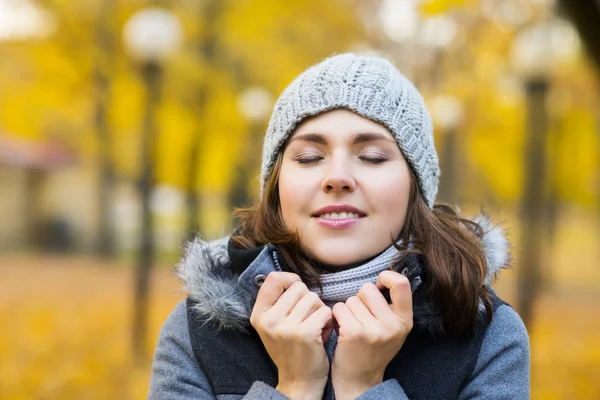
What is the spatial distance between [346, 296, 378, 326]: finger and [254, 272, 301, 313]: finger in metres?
0.17

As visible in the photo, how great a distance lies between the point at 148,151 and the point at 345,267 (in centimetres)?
637

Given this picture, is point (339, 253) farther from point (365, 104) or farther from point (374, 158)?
point (365, 104)

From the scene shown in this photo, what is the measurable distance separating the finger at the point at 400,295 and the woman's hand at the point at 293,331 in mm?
179

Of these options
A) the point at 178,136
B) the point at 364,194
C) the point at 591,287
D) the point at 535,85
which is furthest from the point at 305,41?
the point at 364,194

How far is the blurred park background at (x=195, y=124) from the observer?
7301mm

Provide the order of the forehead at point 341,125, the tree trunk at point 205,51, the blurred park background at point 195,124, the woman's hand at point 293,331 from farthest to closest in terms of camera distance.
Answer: the tree trunk at point 205,51
the blurred park background at point 195,124
the forehead at point 341,125
the woman's hand at point 293,331

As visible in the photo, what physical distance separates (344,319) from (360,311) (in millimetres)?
49

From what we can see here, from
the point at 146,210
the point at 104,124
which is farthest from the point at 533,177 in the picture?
the point at 104,124

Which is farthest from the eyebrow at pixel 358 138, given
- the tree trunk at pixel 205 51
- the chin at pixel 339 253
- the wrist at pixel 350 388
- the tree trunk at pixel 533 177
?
the tree trunk at pixel 205 51

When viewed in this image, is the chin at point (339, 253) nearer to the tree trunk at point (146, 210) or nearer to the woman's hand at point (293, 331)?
the woman's hand at point (293, 331)

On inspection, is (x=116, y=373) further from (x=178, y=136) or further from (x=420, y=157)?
(x=178, y=136)

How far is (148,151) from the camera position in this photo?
7.84 meters

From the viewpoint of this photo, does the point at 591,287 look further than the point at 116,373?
Yes

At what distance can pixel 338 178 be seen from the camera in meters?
1.75
